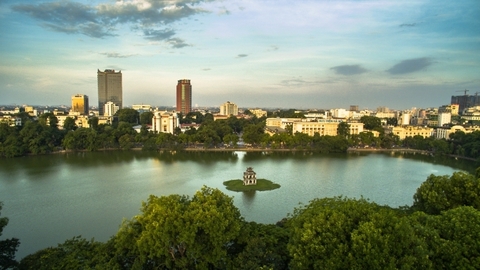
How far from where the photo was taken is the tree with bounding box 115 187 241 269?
170 inches

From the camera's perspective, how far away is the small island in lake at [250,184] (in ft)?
34.9

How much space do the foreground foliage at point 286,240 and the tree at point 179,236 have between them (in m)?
0.01

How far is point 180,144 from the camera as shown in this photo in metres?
19.6

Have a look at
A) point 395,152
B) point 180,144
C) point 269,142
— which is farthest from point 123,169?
point 395,152

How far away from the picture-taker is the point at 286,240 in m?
4.97

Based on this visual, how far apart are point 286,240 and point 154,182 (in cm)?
722

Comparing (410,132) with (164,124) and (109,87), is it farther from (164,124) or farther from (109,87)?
(109,87)

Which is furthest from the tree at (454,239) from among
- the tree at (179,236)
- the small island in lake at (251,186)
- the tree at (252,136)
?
the tree at (252,136)

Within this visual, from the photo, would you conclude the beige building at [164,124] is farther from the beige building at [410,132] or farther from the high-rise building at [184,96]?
the high-rise building at [184,96]

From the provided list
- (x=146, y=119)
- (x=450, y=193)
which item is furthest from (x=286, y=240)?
(x=146, y=119)

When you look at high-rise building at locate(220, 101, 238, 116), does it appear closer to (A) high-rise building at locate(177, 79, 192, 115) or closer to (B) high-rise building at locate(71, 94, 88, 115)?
(A) high-rise building at locate(177, 79, 192, 115)

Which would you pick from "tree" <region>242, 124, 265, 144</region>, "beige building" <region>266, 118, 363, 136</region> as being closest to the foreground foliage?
"tree" <region>242, 124, 265, 144</region>

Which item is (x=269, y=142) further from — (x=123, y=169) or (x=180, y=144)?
(x=123, y=169)

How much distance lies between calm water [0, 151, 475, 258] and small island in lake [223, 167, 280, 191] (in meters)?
0.30
